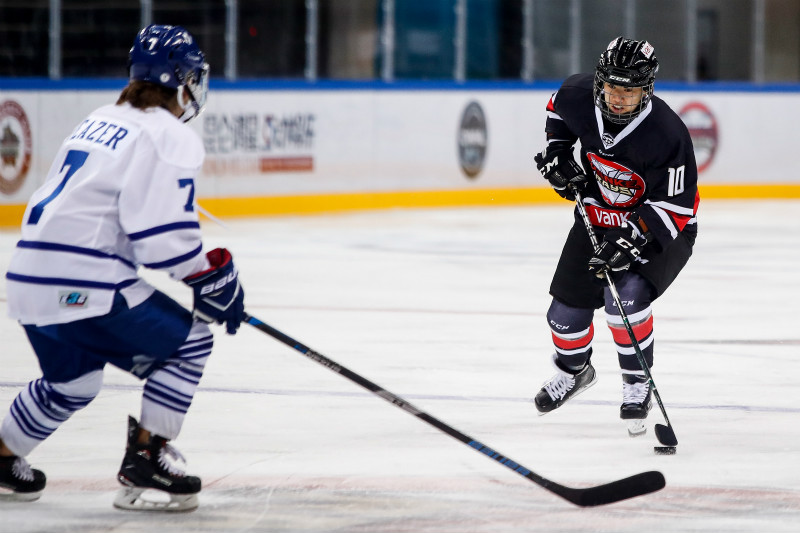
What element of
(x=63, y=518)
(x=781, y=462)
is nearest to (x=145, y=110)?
(x=63, y=518)

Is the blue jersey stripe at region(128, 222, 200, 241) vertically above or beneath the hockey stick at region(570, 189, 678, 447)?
above

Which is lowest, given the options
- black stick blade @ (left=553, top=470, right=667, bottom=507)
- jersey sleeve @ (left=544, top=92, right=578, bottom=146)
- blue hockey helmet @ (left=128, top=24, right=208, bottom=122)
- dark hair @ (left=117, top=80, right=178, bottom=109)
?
black stick blade @ (left=553, top=470, right=667, bottom=507)

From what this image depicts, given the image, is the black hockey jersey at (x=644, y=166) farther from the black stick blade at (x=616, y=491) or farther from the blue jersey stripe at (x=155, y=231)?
the blue jersey stripe at (x=155, y=231)

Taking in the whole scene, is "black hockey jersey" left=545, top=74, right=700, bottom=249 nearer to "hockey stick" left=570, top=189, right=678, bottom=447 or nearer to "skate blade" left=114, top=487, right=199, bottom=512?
"hockey stick" left=570, top=189, right=678, bottom=447

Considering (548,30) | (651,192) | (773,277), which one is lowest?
(773,277)

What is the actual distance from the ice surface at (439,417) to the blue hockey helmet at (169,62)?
3.11 feet

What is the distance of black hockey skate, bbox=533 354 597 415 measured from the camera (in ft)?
14.4

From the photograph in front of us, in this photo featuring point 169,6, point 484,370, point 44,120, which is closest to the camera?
point 484,370

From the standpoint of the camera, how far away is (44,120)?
1045 centimetres

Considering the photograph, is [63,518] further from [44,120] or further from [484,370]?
[44,120]

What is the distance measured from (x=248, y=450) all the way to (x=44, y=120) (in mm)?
7130

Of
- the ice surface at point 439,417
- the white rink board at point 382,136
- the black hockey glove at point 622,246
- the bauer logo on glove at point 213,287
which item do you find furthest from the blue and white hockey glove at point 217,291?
the white rink board at point 382,136

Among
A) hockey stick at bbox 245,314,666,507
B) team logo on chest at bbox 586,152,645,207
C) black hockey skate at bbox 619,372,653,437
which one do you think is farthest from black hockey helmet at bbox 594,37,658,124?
hockey stick at bbox 245,314,666,507

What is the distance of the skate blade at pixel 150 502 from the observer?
3.21 m
